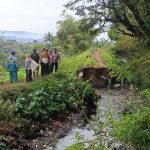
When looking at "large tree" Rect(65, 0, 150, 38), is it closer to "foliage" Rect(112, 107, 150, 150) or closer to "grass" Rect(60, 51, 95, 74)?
"grass" Rect(60, 51, 95, 74)

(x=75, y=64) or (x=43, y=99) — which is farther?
(x=75, y=64)

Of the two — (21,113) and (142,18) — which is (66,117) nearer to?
(21,113)

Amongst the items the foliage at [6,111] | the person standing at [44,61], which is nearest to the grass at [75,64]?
the person standing at [44,61]

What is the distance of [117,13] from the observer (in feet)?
73.3

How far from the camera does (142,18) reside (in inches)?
872

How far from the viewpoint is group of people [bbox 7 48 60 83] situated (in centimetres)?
1969

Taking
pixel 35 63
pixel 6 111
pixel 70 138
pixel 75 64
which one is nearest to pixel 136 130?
pixel 70 138

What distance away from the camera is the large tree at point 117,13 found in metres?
21.2

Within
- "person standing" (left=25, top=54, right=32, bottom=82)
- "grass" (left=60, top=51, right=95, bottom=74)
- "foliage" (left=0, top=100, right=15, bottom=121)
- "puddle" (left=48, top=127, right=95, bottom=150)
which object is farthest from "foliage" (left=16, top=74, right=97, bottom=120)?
"grass" (left=60, top=51, right=95, bottom=74)

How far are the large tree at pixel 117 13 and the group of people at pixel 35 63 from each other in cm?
319

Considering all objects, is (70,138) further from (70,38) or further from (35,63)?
(70,38)

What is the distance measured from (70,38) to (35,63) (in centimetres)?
3368

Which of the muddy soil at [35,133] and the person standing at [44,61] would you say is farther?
the person standing at [44,61]

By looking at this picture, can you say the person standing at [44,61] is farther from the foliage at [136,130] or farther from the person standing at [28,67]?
the foliage at [136,130]
